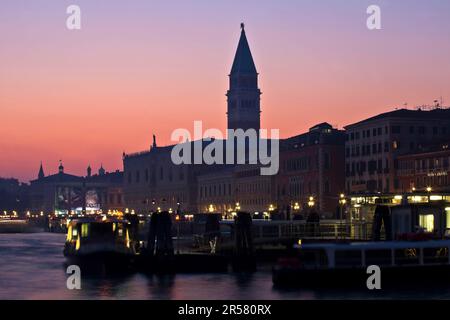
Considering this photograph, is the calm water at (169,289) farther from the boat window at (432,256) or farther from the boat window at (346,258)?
the boat window at (432,256)

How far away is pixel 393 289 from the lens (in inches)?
2032

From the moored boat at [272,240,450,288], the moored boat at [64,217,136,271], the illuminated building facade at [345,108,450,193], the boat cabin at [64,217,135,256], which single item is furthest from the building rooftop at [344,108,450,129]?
the moored boat at [272,240,450,288]

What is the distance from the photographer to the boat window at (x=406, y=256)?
2136 inches

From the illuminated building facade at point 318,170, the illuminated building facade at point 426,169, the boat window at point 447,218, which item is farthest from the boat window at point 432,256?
the illuminated building facade at point 318,170

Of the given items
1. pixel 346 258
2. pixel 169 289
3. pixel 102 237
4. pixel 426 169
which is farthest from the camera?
pixel 426 169

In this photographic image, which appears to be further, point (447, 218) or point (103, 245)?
point (103, 245)

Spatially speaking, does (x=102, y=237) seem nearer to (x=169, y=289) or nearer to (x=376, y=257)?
(x=169, y=289)

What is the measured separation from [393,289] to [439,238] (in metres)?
7.47

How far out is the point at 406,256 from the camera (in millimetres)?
54594

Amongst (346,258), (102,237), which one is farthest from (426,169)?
(346,258)

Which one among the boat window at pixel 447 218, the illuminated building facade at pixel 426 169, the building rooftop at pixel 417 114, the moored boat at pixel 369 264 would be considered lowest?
the moored boat at pixel 369 264

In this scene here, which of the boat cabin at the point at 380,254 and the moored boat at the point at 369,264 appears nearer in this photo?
the moored boat at the point at 369,264
